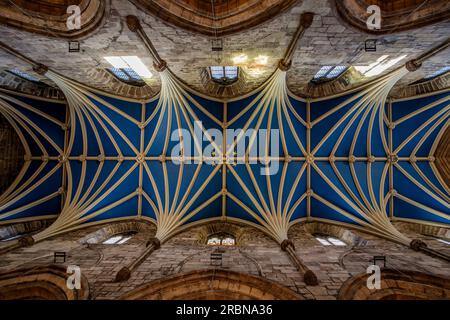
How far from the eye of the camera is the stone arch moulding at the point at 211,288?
5.10 meters

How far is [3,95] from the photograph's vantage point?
31.1ft

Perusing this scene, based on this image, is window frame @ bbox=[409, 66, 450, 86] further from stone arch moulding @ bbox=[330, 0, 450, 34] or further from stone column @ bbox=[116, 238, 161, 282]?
stone column @ bbox=[116, 238, 161, 282]

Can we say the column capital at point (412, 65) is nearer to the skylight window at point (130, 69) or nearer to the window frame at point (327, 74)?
the window frame at point (327, 74)

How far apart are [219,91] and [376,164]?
8579mm

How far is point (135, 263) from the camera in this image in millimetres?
5777

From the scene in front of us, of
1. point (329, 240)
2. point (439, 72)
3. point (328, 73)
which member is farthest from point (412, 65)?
point (329, 240)

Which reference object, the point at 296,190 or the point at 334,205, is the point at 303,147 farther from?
the point at 334,205

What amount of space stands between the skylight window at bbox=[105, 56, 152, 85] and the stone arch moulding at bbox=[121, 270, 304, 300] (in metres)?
7.59

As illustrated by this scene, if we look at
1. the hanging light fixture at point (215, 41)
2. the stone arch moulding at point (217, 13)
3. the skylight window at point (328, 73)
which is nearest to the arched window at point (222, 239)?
the hanging light fixture at point (215, 41)

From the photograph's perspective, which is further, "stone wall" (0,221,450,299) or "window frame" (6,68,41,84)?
"window frame" (6,68,41,84)

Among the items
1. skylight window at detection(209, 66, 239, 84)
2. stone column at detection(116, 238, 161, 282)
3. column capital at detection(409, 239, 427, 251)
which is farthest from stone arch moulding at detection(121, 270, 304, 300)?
skylight window at detection(209, 66, 239, 84)

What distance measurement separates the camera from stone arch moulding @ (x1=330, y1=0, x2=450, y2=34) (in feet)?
19.7

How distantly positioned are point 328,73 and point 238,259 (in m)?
8.51

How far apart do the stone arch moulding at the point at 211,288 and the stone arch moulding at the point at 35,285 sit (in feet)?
5.44
